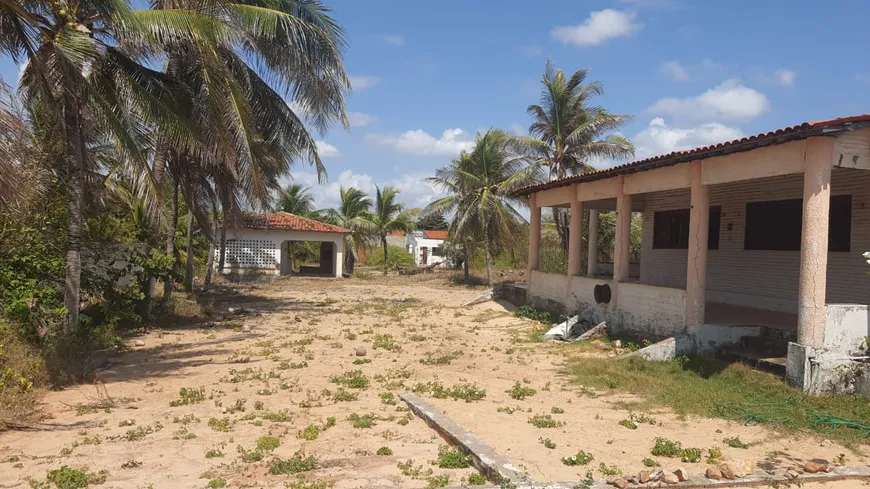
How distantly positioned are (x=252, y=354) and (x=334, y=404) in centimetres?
392

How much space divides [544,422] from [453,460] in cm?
162

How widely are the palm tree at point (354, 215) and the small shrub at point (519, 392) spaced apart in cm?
2767

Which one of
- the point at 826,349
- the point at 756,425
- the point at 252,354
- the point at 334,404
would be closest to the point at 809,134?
the point at 826,349

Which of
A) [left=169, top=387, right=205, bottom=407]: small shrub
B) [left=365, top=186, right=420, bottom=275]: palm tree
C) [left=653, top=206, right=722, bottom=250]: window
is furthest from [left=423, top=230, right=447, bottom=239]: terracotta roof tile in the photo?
[left=169, top=387, right=205, bottom=407]: small shrub

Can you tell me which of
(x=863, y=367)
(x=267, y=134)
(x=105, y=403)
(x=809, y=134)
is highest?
(x=267, y=134)

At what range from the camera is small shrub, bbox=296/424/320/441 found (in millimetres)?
5941

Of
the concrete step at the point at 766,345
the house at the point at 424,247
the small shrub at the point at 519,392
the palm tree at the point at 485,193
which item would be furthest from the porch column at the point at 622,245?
the house at the point at 424,247

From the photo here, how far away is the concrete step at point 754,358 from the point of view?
8.43 metres

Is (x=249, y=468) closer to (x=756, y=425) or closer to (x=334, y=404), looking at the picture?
(x=334, y=404)

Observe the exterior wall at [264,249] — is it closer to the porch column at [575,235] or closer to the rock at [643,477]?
the porch column at [575,235]

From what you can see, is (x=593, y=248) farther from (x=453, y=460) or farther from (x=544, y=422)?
(x=453, y=460)

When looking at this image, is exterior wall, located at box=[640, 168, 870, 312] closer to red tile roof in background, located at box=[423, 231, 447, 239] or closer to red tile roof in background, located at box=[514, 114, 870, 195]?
red tile roof in background, located at box=[514, 114, 870, 195]

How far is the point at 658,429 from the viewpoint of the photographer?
21.1 ft

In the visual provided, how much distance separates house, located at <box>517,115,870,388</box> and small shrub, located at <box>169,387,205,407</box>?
7.29 meters
